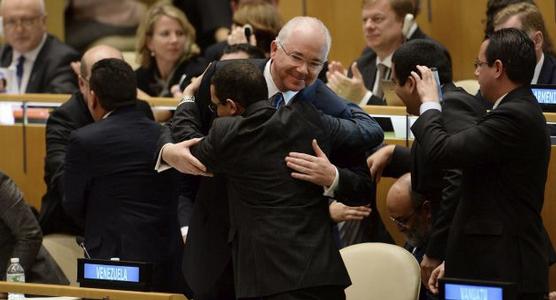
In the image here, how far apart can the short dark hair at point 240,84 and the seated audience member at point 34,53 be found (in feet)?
10.6

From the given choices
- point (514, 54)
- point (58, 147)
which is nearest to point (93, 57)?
point (58, 147)

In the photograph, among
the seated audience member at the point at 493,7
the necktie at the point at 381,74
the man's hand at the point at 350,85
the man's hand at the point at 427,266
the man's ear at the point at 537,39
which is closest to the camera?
the man's hand at the point at 427,266

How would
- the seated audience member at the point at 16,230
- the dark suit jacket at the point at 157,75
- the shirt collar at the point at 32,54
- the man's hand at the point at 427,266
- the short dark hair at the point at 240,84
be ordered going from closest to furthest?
the short dark hair at the point at 240,84
the man's hand at the point at 427,266
the seated audience member at the point at 16,230
the dark suit jacket at the point at 157,75
the shirt collar at the point at 32,54

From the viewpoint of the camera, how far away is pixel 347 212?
19.7ft

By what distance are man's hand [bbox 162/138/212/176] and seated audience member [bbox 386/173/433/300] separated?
1.31 metres

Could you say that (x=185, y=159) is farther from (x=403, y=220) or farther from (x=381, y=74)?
(x=381, y=74)

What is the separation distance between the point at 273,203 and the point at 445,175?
106 cm

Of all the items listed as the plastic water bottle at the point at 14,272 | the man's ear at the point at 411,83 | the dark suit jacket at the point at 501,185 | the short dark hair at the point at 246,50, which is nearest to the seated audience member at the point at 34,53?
the short dark hair at the point at 246,50

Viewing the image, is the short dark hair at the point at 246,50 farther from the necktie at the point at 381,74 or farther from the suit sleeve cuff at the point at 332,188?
the suit sleeve cuff at the point at 332,188

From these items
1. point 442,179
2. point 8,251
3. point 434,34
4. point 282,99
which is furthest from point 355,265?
point 434,34

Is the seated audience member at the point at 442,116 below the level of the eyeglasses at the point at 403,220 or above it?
above

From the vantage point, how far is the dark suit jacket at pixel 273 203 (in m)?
4.80

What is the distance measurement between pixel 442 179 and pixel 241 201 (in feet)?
3.61

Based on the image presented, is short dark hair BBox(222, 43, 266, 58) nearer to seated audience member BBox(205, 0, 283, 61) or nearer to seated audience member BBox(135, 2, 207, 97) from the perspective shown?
seated audience member BBox(205, 0, 283, 61)
